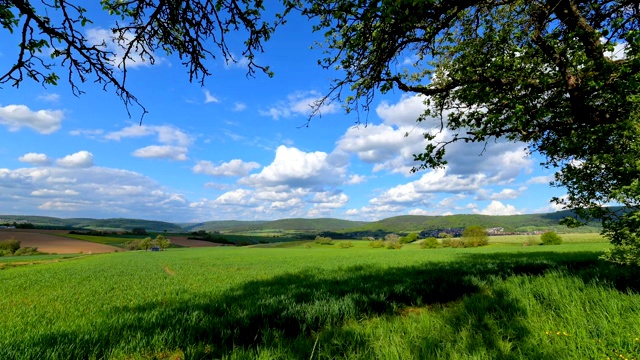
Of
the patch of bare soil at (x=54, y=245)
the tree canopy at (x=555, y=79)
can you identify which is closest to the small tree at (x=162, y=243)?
the patch of bare soil at (x=54, y=245)

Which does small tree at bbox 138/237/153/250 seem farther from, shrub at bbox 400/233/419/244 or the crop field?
the crop field

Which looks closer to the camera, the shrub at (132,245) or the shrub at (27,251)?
the shrub at (27,251)

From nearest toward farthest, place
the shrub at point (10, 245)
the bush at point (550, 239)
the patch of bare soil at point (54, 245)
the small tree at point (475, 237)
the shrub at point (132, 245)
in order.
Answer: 1. the bush at point (550, 239)
2. the shrub at point (10, 245)
3. the small tree at point (475, 237)
4. the patch of bare soil at point (54, 245)
5. the shrub at point (132, 245)

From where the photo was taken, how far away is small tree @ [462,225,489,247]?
63656 mm

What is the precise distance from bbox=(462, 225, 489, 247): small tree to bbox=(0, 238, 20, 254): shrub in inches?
3995

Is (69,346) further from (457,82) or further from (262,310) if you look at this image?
(457,82)

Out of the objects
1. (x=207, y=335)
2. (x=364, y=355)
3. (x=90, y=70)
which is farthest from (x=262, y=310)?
(x=90, y=70)

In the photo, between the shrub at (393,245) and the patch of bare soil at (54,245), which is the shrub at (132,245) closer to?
the patch of bare soil at (54,245)

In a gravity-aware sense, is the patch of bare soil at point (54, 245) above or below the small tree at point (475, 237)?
below

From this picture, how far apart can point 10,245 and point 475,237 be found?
346ft

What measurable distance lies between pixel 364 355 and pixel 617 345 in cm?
331

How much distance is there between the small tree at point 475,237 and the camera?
6366 cm

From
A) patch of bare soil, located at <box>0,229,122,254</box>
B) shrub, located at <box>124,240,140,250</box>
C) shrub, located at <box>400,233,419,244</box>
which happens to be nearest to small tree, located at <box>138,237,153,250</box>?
shrub, located at <box>124,240,140,250</box>

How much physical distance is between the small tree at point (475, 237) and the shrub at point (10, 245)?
333 feet
